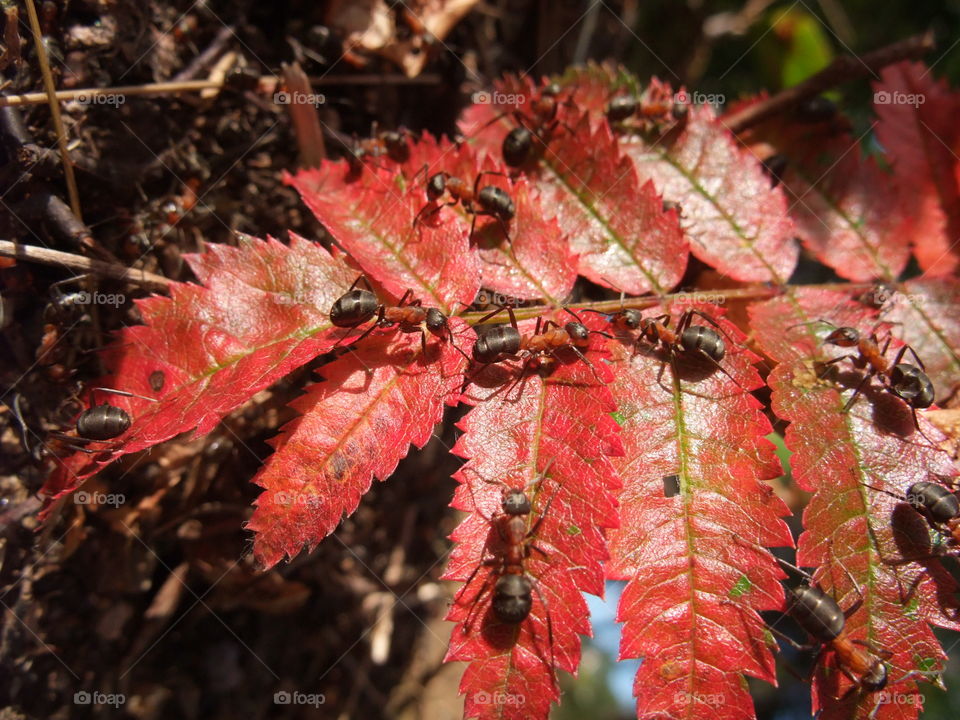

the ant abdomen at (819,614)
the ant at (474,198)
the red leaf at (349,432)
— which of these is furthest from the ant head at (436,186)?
the ant abdomen at (819,614)

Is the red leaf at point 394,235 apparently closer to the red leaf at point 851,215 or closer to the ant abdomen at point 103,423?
the ant abdomen at point 103,423

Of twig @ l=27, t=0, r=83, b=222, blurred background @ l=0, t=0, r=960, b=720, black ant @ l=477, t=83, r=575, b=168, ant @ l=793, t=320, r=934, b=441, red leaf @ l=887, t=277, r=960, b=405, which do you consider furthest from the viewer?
black ant @ l=477, t=83, r=575, b=168

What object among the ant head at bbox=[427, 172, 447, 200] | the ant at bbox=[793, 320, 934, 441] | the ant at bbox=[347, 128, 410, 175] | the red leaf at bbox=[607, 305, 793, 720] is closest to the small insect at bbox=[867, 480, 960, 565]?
the ant at bbox=[793, 320, 934, 441]

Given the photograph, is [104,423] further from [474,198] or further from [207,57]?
[207,57]

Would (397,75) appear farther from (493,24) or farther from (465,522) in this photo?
(465,522)

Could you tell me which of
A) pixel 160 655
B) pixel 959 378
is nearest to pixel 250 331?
pixel 160 655

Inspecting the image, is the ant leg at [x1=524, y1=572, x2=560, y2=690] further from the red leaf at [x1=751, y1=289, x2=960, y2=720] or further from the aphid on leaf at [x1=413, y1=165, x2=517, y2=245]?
the aphid on leaf at [x1=413, y1=165, x2=517, y2=245]
